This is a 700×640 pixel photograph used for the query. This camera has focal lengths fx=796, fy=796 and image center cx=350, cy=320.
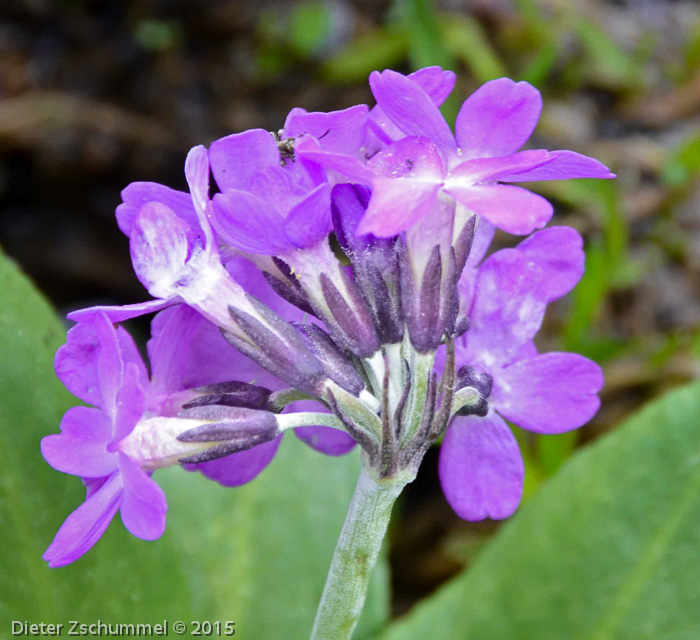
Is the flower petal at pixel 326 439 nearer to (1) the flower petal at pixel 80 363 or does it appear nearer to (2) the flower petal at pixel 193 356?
(2) the flower petal at pixel 193 356

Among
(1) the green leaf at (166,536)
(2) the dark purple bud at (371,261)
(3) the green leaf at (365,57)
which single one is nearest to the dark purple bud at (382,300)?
(2) the dark purple bud at (371,261)

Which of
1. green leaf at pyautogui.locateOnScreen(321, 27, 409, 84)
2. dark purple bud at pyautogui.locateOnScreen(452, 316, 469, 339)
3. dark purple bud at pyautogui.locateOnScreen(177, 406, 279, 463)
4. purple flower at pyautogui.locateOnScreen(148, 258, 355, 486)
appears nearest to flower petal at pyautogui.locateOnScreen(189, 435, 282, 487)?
purple flower at pyautogui.locateOnScreen(148, 258, 355, 486)

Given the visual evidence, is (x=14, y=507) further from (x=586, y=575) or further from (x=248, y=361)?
(x=586, y=575)

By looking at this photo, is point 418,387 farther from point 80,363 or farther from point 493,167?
point 80,363

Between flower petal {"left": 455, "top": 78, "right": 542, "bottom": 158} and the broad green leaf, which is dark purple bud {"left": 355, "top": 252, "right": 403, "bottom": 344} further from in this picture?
the broad green leaf

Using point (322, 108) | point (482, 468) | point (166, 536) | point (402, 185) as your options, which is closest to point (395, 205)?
Result: point (402, 185)

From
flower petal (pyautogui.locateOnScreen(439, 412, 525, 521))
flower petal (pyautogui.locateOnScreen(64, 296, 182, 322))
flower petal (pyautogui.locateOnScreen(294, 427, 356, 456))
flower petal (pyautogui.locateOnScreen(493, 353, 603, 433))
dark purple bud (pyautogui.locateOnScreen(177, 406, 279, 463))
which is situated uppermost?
flower petal (pyautogui.locateOnScreen(64, 296, 182, 322))
